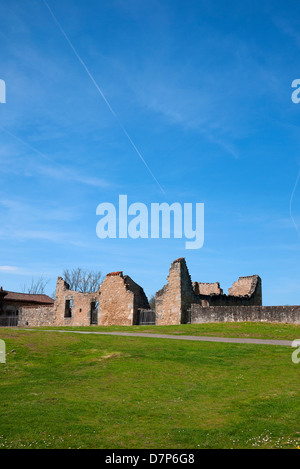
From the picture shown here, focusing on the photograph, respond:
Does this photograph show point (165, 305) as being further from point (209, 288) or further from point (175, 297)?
point (209, 288)

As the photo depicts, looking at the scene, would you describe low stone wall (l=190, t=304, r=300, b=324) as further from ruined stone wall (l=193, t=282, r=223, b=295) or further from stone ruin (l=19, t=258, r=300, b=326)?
ruined stone wall (l=193, t=282, r=223, b=295)

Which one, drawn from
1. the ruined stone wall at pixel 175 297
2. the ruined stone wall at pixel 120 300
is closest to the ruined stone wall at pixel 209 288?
the ruined stone wall at pixel 120 300

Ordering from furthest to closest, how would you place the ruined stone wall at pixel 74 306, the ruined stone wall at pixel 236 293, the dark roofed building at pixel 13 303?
the dark roofed building at pixel 13 303
the ruined stone wall at pixel 74 306
the ruined stone wall at pixel 236 293

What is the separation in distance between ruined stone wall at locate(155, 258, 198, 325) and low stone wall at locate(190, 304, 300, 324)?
4.88ft

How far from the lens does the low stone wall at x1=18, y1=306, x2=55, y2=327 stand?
Answer: 1998 inches

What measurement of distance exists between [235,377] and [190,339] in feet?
26.1

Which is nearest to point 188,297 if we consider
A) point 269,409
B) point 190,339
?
point 190,339

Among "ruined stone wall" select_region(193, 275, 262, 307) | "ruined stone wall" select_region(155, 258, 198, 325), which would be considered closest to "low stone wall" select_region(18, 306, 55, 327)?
"ruined stone wall" select_region(193, 275, 262, 307)

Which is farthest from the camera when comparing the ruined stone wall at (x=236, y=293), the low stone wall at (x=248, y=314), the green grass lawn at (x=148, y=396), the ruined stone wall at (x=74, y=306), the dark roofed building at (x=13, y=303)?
the dark roofed building at (x=13, y=303)

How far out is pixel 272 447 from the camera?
28.0 feet

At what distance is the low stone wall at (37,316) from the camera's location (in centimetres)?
5075

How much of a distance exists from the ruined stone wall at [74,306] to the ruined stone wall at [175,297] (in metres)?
8.70

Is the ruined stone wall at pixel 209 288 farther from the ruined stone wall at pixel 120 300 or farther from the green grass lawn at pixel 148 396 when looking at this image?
the green grass lawn at pixel 148 396

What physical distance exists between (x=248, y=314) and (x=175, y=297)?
7341mm
